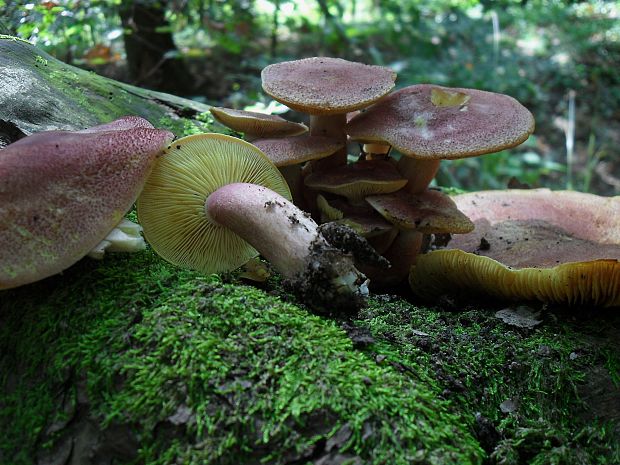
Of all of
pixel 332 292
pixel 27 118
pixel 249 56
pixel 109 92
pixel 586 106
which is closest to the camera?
pixel 332 292

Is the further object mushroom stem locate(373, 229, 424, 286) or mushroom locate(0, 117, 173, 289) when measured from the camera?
mushroom stem locate(373, 229, 424, 286)

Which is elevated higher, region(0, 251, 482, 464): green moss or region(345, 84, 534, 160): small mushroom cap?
Answer: region(345, 84, 534, 160): small mushroom cap

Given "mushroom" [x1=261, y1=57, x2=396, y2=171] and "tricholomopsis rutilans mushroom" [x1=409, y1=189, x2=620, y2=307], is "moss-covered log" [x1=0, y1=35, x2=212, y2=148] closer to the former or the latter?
"mushroom" [x1=261, y1=57, x2=396, y2=171]

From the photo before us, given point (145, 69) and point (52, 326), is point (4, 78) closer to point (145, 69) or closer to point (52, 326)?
point (52, 326)

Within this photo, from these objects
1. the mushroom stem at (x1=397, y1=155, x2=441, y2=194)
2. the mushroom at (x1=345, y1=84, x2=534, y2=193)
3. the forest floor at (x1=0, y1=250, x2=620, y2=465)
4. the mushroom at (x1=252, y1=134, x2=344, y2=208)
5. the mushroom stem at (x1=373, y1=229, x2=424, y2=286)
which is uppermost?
the mushroom at (x1=345, y1=84, x2=534, y2=193)

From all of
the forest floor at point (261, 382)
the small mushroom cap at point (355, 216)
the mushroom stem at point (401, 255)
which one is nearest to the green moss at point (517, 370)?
the forest floor at point (261, 382)

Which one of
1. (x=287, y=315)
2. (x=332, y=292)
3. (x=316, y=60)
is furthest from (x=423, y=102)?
(x=287, y=315)

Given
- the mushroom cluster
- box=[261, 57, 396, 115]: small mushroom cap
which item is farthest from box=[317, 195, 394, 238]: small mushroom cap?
box=[261, 57, 396, 115]: small mushroom cap

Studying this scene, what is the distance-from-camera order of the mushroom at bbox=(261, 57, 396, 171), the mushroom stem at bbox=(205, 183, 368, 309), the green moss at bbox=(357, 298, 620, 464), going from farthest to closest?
the mushroom at bbox=(261, 57, 396, 171), the mushroom stem at bbox=(205, 183, 368, 309), the green moss at bbox=(357, 298, 620, 464)

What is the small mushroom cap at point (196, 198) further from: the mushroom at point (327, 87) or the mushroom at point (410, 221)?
the mushroom at point (410, 221)
